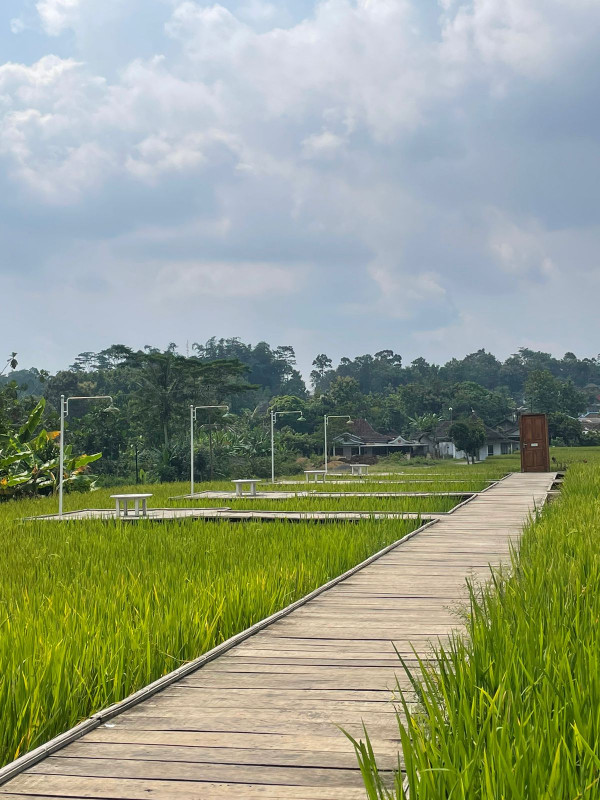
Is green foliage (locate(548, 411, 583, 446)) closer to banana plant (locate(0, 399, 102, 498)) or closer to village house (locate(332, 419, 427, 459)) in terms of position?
village house (locate(332, 419, 427, 459))

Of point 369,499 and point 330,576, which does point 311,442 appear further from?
point 330,576

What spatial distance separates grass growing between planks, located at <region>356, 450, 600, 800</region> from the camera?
7.12 feet

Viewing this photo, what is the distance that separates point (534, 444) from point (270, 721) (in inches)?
1061

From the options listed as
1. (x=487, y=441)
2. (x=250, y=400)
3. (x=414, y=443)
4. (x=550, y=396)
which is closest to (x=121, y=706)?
(x=414, y=443)

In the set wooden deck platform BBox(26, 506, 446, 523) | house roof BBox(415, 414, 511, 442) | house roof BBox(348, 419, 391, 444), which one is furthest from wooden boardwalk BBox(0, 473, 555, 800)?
house roof BBox(415, 414, 511, 442)

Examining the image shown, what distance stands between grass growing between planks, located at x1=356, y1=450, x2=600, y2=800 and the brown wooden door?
82.3 ft

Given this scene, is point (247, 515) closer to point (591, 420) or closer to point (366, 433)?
point (366, 433)

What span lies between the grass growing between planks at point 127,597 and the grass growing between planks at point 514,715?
133 centimetres

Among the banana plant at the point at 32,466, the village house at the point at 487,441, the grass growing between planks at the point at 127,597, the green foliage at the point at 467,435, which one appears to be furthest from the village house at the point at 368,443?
the grass growing between planks at the point at 127,597

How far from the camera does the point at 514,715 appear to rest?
253 cm

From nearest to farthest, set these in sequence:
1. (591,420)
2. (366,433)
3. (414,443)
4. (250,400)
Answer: (414,443)
(366,433)
(250,400)
(591,420)

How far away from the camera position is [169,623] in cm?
452

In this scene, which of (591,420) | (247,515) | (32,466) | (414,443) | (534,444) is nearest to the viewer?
(247,515)

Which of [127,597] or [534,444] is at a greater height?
[534,444]
